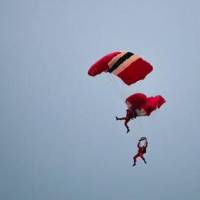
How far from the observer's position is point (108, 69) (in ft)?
234

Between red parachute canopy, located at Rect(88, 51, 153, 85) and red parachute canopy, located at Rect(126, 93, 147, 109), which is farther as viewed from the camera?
red parachute canopy, located at Rect(126, 93, 147, 109)

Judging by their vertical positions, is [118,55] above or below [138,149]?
above

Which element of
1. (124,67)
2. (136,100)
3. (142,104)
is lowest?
(142,104)

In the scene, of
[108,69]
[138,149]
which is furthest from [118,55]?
[138,149]

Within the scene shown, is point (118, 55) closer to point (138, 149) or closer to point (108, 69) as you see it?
point (108, 69)

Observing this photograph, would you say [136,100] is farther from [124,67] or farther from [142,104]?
[124,67]

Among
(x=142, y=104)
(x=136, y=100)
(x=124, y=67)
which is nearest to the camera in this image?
(x=124, y=67)

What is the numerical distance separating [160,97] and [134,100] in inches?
63.8

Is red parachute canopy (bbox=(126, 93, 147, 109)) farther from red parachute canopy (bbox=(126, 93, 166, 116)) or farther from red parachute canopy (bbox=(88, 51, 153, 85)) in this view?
red parachute canopy (bbox=(88, 51, 153, 85))

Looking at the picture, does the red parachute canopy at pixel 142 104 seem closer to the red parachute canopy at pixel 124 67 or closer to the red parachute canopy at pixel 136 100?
the red parachute canopy at pixel 136 100

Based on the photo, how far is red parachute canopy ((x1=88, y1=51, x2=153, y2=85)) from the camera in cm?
7094

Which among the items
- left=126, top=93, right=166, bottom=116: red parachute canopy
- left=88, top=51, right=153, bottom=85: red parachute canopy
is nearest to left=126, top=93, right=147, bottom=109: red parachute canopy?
left=126, top=93, right=166, bottom=116: red parachute canopy

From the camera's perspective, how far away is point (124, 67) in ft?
234

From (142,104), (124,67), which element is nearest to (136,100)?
(142,104)
